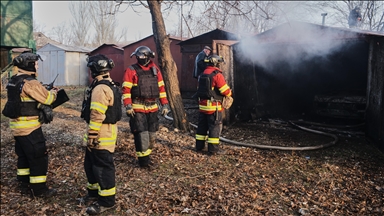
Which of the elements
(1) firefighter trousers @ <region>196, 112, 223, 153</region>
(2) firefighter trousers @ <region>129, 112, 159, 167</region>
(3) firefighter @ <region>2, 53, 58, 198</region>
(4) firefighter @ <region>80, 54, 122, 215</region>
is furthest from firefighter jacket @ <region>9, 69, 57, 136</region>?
(1) firefighter trousers @ <region>196, 112, 223, 153</region>

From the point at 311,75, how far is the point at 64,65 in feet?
56.4

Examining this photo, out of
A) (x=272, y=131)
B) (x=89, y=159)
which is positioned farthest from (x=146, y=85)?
(x=272, y=131)

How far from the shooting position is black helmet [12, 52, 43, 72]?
4164 mm

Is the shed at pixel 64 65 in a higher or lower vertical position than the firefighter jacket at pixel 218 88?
higher

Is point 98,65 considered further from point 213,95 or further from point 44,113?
point 213,95

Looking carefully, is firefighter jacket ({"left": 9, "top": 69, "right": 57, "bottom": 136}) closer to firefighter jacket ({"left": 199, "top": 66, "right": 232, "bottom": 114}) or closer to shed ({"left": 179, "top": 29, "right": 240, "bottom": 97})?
firefighter jacket ({"left": 199, "top": 66, "right": 232, "bottom": 114})

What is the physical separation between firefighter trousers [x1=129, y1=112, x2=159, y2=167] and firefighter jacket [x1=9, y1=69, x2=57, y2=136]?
1.37 m

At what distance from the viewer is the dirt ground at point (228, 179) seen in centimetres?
388

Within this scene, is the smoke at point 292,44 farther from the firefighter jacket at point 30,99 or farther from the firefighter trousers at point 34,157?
the firefighter trousers at point 34,157

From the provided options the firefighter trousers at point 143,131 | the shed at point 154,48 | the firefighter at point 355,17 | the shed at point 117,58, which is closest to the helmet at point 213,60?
the firefighter trousers at point 143,131

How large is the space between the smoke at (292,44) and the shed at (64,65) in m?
16.2

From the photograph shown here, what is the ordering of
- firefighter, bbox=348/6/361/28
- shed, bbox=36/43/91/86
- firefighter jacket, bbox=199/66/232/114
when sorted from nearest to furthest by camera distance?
Result: firefighter jacket, bbox=199/66/232/114 → firefighter, bbox=348/6/361/28 → shed, bbox=36/43/91/86

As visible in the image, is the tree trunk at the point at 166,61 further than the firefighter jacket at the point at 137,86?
Yes

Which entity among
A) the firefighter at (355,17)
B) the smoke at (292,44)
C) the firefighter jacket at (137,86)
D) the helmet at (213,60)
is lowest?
the firefighter jacket at (137,86)
